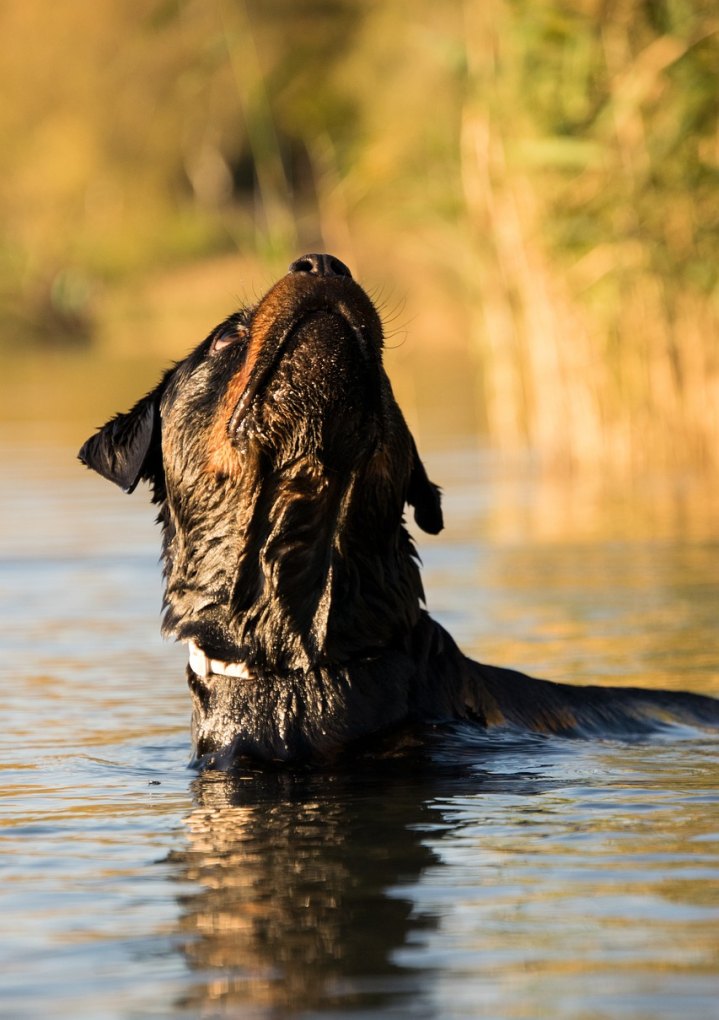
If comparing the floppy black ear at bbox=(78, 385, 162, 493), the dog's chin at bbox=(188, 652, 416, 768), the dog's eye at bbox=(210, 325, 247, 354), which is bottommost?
the dog's chin at bbox=(188, 652, 416, 768)

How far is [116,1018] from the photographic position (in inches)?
138

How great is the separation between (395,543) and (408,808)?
3.28 ft

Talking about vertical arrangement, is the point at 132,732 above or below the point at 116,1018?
above

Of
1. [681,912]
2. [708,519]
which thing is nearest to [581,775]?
[681,912]

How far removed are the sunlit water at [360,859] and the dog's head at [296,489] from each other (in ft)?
1.49

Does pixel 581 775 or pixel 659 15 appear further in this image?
pixel 659 15

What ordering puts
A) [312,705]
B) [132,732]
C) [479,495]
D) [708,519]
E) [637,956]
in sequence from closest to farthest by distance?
[637,956] → [312,705] → [132,732] → [708,519] → [479,495]

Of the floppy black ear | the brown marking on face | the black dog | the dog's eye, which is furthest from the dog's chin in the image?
the dog's eye

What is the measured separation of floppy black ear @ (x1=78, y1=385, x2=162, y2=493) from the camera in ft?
20.9

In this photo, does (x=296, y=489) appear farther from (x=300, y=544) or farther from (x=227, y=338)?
(x=227, y=338)

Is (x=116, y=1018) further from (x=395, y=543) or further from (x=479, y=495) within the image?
(x=479, y=495)

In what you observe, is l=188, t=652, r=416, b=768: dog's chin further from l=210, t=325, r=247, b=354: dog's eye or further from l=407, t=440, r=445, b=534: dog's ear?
l=210, t=325, r=247, b=354: dog's eye

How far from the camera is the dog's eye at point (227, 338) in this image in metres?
6.21

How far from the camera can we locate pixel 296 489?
5.93 m
